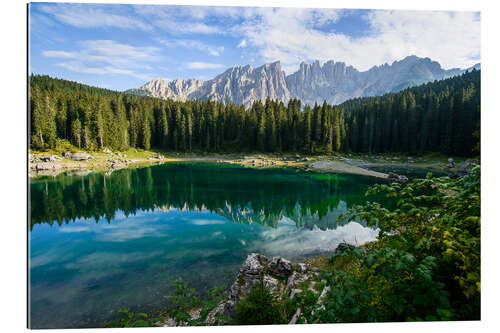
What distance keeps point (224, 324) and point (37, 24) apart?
6585 millimetres

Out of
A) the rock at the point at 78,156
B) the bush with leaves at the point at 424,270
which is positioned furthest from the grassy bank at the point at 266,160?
the bush with leaves at the point at 424,270

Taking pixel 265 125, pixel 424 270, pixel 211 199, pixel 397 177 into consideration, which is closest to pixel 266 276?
pixel 424 270

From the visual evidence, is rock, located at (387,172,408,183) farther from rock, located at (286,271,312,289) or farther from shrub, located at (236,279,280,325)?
shrub, located at (236,279,280,325)

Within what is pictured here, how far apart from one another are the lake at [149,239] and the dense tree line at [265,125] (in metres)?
21.8

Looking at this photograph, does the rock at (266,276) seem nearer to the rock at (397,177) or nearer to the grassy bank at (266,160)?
the grassy bank at (266,160)

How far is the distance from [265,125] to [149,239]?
156 ft

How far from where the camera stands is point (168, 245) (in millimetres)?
9242

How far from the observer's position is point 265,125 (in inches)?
2168

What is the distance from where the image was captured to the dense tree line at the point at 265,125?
36.3 m

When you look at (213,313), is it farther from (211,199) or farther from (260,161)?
(260,161)
